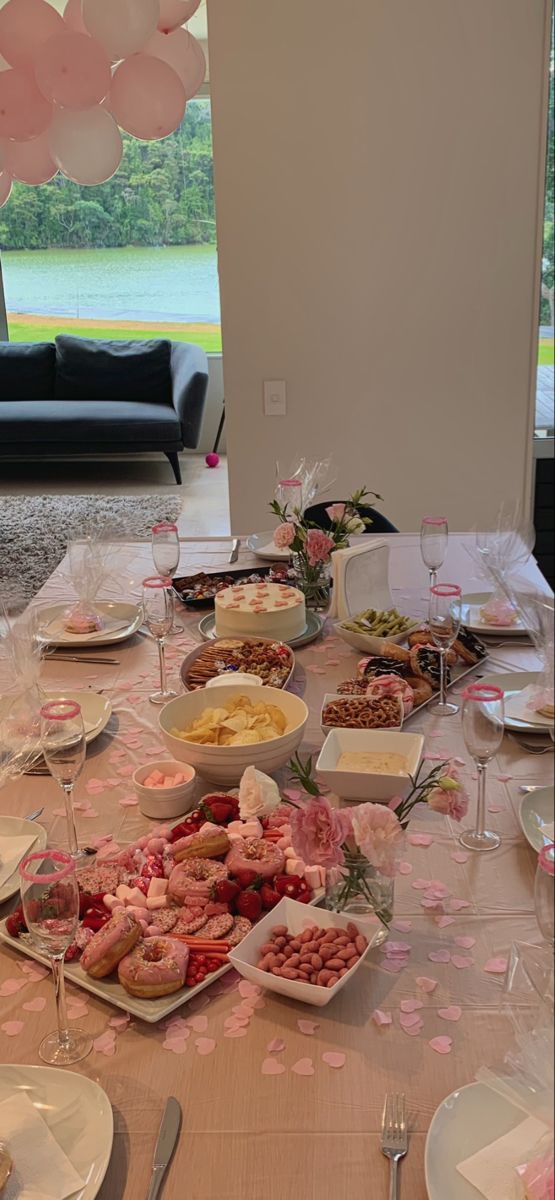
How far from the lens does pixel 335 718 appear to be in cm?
170

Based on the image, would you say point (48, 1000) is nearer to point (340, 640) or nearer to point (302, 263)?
point (340, 640)

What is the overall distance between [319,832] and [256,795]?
0.95ft

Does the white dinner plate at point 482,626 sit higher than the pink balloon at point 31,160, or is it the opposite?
the pink balloon at point 31,160

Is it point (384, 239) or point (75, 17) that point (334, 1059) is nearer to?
point (75, 17)

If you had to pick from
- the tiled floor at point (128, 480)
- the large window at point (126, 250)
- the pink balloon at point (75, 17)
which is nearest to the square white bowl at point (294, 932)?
the pink balloon at point (75, 17)

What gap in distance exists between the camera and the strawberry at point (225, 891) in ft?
4.13

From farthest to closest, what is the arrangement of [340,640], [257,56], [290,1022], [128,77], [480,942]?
1. [257,56]
2. [128,77]
3. [340,640]
4. [480,942]
5. [290,1022]

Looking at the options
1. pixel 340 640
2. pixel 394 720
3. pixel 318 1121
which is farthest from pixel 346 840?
pixel 340 640

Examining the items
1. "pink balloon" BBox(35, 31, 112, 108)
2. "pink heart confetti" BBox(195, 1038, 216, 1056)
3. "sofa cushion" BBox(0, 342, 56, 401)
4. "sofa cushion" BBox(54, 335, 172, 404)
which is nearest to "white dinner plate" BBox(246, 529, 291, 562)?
"pink balloon" BBox(35, 31, 112, 108)

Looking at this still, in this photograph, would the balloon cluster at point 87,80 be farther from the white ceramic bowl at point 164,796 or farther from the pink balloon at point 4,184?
the white ceramic bowl at point 164,796

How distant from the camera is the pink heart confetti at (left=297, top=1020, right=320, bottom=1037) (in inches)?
42.9

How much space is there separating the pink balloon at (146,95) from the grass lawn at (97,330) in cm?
529

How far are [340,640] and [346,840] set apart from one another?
1.05 metres

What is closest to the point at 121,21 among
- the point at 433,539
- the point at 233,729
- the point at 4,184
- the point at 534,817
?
the point at 4,184
